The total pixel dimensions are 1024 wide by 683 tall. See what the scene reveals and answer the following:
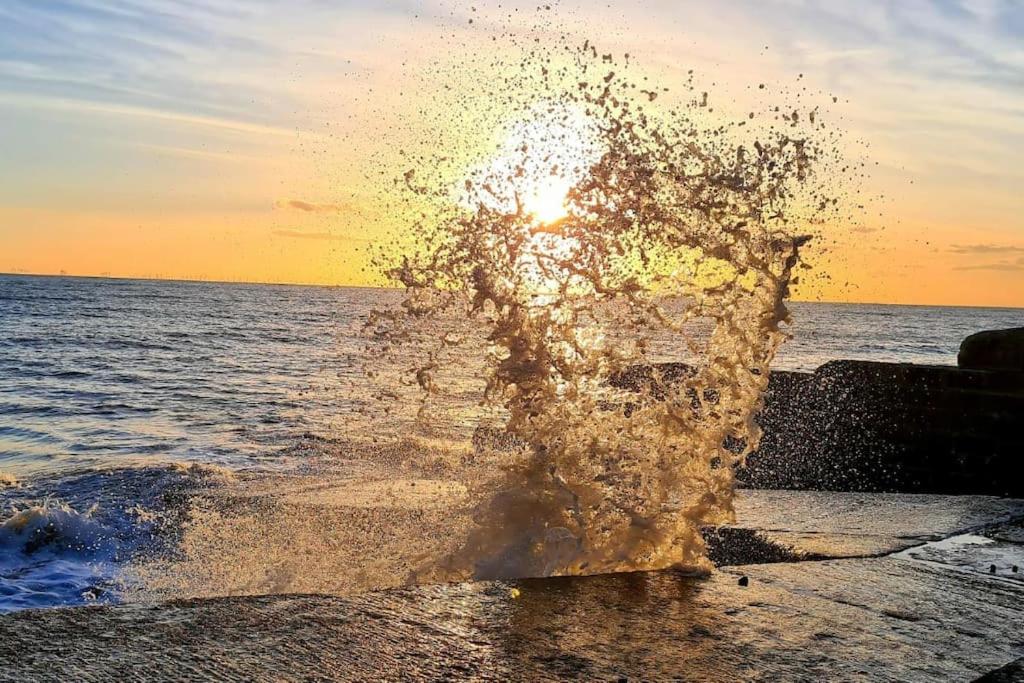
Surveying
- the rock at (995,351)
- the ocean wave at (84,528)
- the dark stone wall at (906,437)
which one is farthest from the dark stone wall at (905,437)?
the ocean wave at (84,528)

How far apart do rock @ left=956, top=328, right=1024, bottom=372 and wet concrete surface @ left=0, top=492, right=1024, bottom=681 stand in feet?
19.1

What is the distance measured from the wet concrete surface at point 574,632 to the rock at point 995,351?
5.82 meters

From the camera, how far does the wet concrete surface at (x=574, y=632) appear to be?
9.09ft

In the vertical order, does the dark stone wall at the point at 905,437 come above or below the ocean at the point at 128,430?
above

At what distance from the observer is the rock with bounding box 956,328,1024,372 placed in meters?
9.14

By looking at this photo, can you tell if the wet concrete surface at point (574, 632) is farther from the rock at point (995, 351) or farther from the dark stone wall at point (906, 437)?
the rock at point (995, 351)

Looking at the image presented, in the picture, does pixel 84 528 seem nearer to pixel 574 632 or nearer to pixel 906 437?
pixel 574 632

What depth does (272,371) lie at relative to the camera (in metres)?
24.8

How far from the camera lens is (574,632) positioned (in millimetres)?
3160

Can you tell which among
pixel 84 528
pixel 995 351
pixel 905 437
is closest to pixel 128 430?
pixel 84 528

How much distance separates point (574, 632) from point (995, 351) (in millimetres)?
8078

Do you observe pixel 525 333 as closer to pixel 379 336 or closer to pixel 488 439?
pixel 379 336

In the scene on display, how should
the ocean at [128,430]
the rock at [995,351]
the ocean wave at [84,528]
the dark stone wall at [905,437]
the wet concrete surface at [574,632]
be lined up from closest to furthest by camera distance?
the wet concrete surface at [574,632]
the ocean wave at [84,528]
the ocean at [128,430]
the dark stone wall at [905,437]
the rock at [995,351]

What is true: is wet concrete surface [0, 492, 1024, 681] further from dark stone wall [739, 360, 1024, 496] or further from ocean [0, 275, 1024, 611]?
dark stone wall [739, 360, 1024, 496]
